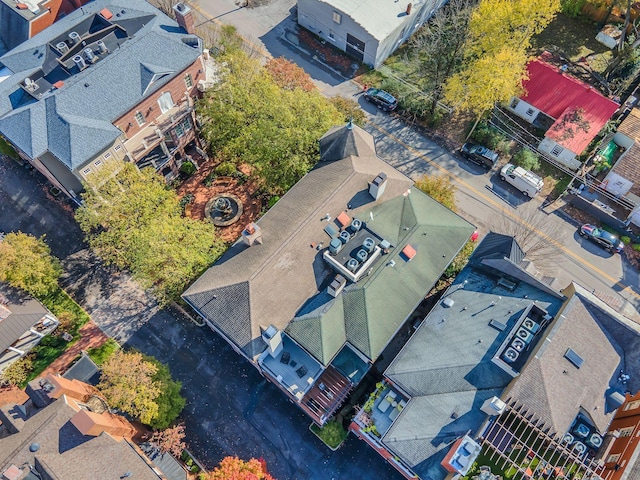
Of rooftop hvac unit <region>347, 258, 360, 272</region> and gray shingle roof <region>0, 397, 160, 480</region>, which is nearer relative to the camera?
gray shingle roof <region>0, 397, 160, 480</region>

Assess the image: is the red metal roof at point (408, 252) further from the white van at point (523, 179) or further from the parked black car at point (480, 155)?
the parked black car at point (480, 155)

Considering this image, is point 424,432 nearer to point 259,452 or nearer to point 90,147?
point 259,452

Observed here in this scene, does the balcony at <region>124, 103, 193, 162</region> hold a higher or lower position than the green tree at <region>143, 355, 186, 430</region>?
higher

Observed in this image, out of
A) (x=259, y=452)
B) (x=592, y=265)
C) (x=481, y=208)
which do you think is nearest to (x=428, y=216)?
(x=481, y=208)

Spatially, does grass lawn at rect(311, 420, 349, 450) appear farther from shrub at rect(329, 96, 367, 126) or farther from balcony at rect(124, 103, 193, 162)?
shrub at rect(329, 96, 367, 126)

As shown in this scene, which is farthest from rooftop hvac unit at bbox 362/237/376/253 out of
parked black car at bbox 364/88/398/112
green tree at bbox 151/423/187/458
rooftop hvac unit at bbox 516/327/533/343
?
parked black car at bbox 364/88/398/112

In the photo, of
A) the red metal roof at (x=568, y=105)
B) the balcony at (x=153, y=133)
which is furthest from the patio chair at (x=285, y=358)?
the red metal roof at (x=568, y=105)

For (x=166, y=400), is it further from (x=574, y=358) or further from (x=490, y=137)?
(x=490, y=137)
